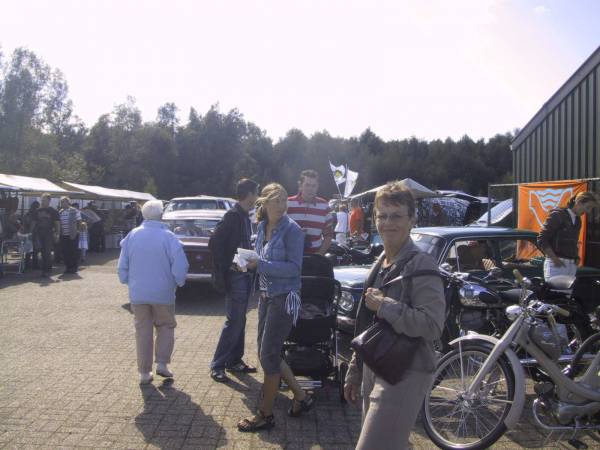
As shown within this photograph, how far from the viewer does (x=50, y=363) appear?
5.88 meters

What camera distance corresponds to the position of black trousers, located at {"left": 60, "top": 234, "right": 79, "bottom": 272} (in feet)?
43.7

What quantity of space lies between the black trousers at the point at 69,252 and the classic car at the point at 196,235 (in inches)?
128

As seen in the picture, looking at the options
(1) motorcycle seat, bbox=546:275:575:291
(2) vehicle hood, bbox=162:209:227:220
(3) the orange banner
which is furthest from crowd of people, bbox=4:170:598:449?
(2) vehicle hood, bbox=162:209:227:220

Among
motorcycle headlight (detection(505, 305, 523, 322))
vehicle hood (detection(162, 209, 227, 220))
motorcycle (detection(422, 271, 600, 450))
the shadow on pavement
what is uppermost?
vehicle hood (detection(162, 209, 227, 220))

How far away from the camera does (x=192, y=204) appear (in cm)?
1516

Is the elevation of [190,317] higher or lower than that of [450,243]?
lower

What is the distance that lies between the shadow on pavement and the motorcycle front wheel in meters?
1.69

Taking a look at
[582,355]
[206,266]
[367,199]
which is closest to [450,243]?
[582,355]

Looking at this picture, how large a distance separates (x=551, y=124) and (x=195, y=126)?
46642 mm

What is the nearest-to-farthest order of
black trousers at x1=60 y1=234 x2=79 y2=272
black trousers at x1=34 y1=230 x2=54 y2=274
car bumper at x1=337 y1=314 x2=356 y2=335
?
car bumper at x1=337 y1=314 x2=356 y2=335, black trousers at x1=34 y1=230 x2=54 y2=274, black trousers at x1=60 y1=234 x2=79 y2=272

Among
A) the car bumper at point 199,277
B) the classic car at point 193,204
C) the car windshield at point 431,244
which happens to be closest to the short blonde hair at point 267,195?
the car windshield at point 431,244

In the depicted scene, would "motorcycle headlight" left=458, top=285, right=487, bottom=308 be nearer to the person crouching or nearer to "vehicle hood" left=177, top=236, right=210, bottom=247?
the person crouching

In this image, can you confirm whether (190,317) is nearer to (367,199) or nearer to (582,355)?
(582,355)

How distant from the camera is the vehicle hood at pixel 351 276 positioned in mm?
6043
